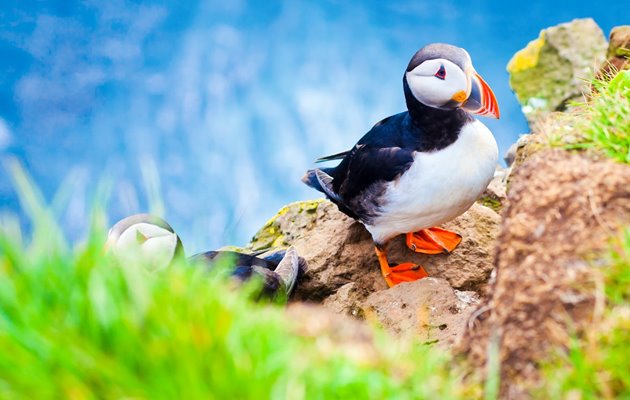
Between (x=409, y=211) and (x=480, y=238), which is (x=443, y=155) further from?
(x=480, y=238)

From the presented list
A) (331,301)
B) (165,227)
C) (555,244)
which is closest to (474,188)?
(331,301)

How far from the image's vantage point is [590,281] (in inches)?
91.4

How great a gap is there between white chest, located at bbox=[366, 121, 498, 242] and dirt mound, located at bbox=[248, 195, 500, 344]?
0.48m

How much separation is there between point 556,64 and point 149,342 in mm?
10550

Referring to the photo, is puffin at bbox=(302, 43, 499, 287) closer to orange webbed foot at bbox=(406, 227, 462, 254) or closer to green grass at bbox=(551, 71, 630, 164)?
orange webbed foot at bbox=(406, 227, 462, 254)

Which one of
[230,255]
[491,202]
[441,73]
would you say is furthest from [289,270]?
[491,202]

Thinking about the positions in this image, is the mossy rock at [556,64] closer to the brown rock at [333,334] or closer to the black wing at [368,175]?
the black wing at [368,175]

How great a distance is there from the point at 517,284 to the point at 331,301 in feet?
9.28

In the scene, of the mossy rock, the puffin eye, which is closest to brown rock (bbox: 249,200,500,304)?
the puffin eye

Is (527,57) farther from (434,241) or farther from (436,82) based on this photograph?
(436,82)

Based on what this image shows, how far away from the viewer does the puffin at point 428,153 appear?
4.56m

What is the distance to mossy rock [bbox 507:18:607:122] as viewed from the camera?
36.1 ft

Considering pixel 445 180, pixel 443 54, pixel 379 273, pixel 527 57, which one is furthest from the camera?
pixel 527 57

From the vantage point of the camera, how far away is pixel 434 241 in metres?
5.37
